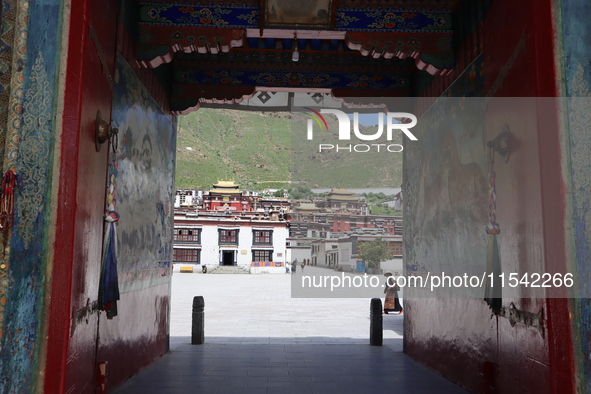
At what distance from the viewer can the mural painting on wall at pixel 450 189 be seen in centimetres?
466

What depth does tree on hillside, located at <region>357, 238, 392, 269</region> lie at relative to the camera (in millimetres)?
32156

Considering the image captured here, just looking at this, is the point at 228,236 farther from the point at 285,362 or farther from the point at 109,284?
the point at 109,284

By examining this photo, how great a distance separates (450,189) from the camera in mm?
5473

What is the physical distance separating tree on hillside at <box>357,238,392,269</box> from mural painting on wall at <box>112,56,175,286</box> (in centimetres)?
2597

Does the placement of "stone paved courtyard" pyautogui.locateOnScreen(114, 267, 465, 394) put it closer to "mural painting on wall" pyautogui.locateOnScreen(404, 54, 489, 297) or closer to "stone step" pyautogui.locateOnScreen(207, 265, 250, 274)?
"mural painting on wall" pyautogui.locateOnScreen(404, 54, 489, 297)

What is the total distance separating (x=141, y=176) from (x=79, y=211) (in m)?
2.51

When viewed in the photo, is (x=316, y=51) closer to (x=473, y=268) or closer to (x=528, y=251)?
(x=473, y=268)

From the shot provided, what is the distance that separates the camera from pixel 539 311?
10.5ft

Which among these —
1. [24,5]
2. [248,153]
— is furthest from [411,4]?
[248,153]

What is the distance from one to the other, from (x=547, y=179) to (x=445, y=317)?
9.32 ft

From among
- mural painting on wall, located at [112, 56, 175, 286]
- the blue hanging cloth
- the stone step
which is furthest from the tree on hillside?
the blue hanging cloth

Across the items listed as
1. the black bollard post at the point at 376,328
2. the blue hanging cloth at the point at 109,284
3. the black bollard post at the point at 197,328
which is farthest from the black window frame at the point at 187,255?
the blue hanging cloth at the point at 109,284

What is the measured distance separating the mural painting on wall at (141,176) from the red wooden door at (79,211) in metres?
0.94

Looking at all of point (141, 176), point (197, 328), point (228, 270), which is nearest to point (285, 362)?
point (197, 328)
